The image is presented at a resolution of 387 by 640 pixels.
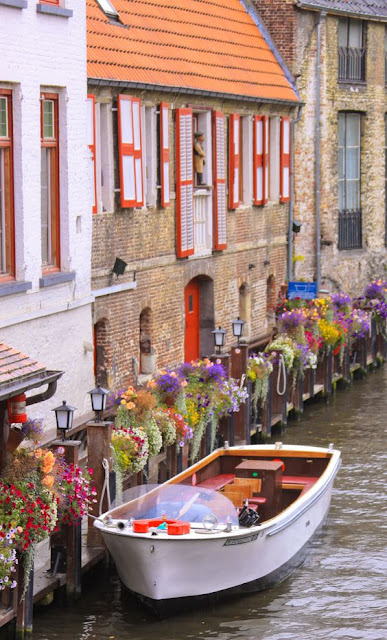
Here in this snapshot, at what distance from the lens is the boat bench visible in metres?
17.6

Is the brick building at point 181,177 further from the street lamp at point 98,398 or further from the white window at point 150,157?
the street lamp at point 98,398

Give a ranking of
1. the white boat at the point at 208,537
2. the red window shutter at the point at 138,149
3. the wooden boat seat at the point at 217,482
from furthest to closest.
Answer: the red window shutter at the point at 138,149, the wooden boat seat at the point at 217,482, the white boat at the point at 208,537

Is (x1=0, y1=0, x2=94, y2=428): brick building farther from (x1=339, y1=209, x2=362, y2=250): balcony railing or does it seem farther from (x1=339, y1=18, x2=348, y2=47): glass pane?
(x1=339, y1=18, x2=348, y2=47): glass pane

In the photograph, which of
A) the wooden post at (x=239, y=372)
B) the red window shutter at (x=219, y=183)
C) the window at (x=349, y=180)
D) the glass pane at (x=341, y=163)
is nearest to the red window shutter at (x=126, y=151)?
the wooden post at (x=239, y=372)

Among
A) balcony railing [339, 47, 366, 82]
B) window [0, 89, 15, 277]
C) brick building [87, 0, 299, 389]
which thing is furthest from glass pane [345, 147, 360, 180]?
window [0, 89, 15, 277]

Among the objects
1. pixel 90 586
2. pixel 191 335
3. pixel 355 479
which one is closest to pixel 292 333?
pixel 191 335

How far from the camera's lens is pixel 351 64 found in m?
33.1

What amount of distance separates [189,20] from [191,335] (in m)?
5.60

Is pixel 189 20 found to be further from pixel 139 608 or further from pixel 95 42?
pixel 139 608

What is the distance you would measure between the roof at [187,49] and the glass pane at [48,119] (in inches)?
72.1

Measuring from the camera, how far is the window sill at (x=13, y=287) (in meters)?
16.6

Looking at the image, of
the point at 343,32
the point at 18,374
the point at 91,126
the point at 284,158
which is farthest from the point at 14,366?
the point at 343,32

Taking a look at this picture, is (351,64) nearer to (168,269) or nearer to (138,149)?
(168,269)

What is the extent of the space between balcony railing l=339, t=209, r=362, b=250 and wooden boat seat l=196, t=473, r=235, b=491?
15875 mm
